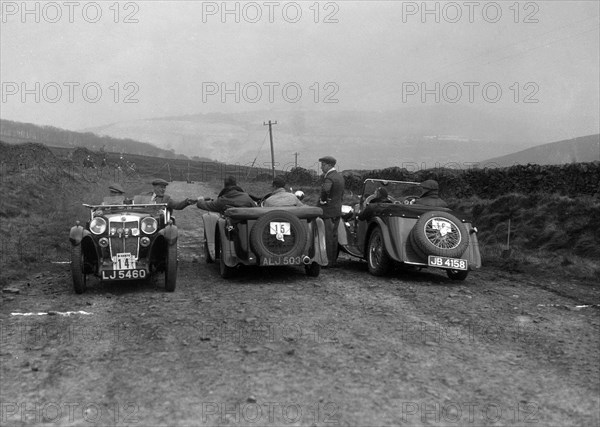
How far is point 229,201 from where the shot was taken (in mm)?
9836

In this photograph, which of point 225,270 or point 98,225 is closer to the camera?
point 98,225

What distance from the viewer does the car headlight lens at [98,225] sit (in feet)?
27.3

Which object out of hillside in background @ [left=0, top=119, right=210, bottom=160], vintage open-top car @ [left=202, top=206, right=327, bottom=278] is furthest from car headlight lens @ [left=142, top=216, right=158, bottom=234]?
hillside in background @ [left=0, top=119, right=210, bottom=160]

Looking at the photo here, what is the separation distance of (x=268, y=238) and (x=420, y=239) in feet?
7.42

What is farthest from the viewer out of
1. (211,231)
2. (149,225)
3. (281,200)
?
(211,231)

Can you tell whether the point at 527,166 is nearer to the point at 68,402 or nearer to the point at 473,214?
the point at 473,214

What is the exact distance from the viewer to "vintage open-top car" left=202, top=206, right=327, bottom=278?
8875 mm

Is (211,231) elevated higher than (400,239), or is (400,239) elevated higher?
(211,231)

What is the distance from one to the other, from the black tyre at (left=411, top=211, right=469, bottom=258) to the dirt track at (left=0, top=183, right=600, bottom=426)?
0.72 meters

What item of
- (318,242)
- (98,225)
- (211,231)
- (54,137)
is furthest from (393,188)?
(54,137)

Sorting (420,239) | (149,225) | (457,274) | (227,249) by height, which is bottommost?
(457,274)

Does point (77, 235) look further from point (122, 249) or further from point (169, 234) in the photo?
point (169, 234)

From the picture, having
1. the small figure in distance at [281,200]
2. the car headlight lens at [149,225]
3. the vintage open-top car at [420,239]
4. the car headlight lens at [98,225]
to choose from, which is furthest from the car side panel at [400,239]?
the car headlight lens at [98,225]

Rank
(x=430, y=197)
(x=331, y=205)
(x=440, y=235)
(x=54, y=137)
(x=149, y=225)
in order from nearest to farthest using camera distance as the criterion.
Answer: (x=149, y=225)
(x=440, y=235)
(x=430, y=197)
(x=331, y=205)
(x=54, y=137)
